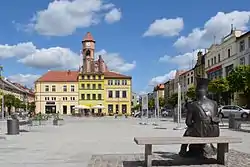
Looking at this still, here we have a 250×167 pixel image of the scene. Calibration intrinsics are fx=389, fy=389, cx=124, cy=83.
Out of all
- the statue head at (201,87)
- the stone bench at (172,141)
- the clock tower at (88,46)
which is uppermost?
the clock tower at (88,46)

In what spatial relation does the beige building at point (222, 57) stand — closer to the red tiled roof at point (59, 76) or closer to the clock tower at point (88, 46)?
the clock tower at point (88, 46)

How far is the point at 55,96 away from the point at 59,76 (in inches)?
254

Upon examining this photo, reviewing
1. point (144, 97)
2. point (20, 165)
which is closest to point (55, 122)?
point (144, 97)

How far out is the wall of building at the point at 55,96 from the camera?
111 metres

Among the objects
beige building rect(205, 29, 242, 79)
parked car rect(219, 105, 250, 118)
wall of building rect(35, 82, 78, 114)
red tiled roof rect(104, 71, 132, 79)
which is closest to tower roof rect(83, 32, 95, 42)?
red tiled roof rect(104, 71, 132, 79)

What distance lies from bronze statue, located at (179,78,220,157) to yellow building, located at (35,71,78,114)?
10054cm

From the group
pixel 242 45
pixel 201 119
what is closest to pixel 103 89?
pixel 242 45

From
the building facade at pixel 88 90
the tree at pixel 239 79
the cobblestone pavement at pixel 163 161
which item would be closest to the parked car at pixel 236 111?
the tree at pixel 239 79

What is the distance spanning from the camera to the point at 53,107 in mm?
111375

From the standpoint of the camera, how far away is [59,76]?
374 ft

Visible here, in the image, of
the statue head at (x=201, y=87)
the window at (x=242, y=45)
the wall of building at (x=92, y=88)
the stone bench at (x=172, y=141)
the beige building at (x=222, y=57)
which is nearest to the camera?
the stone bench at (x=172, y=141)

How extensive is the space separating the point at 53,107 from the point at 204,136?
104 meters

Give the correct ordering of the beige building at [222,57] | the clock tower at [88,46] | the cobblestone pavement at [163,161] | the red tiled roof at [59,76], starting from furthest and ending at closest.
Result: 1. the red tiled roof at [59,76]
2. the clock tower at [88,46]
3. the beige building at [222,57]
4. the cobblestone pavement at [163,161]

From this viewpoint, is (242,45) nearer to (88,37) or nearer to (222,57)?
(222,57)
